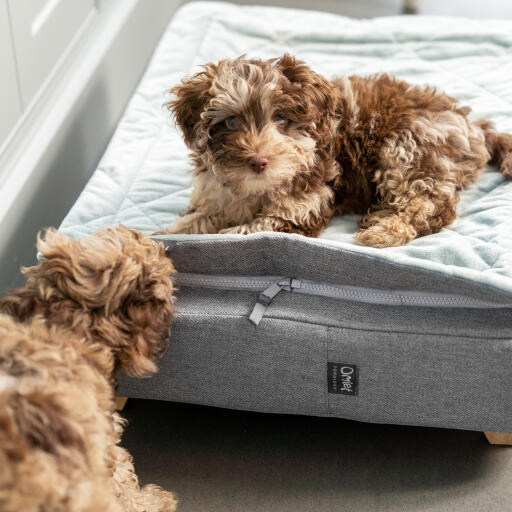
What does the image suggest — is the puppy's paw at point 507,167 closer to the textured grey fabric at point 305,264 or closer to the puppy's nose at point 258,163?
the textured grey fabric at point 305,264

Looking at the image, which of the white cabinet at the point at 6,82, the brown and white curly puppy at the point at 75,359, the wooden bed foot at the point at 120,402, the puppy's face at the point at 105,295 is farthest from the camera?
the white cabinet at the point at 6,82

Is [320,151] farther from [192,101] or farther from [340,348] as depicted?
[340,348]

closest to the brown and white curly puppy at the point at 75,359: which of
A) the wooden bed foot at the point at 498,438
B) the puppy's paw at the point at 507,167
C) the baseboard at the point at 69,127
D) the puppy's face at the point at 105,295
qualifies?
the puppy's face at the point at 105,295

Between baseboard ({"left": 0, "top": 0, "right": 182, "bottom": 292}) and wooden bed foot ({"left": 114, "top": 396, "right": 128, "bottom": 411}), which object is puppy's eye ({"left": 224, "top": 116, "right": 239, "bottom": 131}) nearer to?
baseboard ({"left": 0, "top": 0, "right": 182, "bottom": 292})

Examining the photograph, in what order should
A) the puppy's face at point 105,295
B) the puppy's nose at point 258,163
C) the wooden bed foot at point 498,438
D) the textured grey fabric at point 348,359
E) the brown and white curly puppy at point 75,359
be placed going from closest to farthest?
1. the brown and white curly puppy at point 75,359
2. the puppy's face at point 105,295
3. the textured grey fabric at point 348,359
4. the puppy's nose at point 258,163
5. the wooden bed foot at point 498,438

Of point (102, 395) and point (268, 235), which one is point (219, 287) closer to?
point (268, 235)

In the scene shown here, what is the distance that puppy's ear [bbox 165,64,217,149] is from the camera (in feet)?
7.34

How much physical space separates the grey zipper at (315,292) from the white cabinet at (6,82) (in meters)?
0.89

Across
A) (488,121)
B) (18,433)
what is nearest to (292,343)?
(18,433)

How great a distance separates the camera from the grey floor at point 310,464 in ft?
7.12

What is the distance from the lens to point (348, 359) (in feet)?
6.81

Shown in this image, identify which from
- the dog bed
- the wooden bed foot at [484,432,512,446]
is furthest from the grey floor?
the dog bed

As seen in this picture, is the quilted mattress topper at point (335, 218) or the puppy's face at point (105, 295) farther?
the quilted mattress topper at point (335, 218)

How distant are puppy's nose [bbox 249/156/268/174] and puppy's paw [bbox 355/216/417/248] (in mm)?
418
